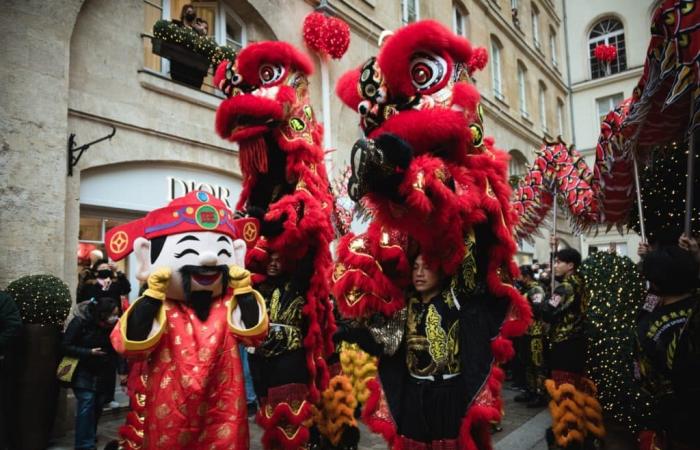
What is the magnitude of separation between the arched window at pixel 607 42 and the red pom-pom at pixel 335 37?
18.5 metres

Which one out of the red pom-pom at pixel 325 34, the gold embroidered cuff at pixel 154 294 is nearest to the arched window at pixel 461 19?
the red pom-pom at pixel 325 34

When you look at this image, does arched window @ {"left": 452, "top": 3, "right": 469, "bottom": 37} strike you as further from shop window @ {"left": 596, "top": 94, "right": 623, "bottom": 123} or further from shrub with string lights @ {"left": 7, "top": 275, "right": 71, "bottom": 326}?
shrub with string lights @ {"left": 7, "top": 275, "right": 71, "bottom": 326}

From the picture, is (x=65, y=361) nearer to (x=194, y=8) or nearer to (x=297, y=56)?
(x=297, y=56)

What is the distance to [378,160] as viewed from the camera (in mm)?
1985

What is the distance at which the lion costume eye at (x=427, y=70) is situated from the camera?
2.52 meters

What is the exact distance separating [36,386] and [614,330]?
5.29 metres

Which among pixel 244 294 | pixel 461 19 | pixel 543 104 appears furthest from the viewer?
pixel 543 104

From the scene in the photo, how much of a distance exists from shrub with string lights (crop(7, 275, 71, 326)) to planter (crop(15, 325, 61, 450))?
0.29 ft

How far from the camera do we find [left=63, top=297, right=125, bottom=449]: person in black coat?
428 cm

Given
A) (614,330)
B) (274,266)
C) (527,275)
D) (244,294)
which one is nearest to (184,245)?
(244,294)

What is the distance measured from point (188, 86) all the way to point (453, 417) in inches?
252

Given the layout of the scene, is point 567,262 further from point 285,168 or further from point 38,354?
point 38,354

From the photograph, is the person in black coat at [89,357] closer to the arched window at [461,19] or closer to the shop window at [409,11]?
the shop window at [409,11]

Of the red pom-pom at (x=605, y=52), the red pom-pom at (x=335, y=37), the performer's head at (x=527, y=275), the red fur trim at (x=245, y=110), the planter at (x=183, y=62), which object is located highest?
the red pom-pom at (x=605, y=52)
